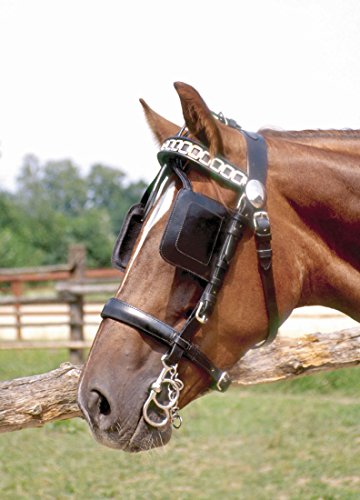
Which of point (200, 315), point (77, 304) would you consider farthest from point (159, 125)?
point (77, 304)

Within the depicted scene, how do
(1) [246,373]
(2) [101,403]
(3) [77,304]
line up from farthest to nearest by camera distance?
(3) [77,304] < (1) [246,373] < (2) [101,403]

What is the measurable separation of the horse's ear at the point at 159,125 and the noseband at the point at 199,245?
143 mm

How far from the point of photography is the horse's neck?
2.33 m

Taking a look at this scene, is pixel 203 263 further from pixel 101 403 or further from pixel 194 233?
pixel 101 403

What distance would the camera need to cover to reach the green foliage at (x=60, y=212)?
41094 millimetres

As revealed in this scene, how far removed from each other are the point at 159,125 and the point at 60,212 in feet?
218

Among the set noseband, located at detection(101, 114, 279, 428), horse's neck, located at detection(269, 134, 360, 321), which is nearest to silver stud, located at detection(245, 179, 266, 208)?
noseband, located at detection(101, 114, 279, 428)

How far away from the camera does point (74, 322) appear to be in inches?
435

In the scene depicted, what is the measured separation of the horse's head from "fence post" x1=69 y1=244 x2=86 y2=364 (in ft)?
27.9

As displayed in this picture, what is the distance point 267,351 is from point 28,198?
240 feet

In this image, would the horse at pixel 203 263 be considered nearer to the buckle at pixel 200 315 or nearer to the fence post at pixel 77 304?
the buckle at pixel 200 315

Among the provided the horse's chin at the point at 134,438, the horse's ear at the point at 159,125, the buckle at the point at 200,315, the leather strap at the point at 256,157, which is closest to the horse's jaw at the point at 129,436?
the horse's chin at the point at 134,438

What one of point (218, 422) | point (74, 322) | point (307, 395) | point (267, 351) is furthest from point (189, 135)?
point (74, 322)

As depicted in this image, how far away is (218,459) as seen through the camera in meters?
6.22
